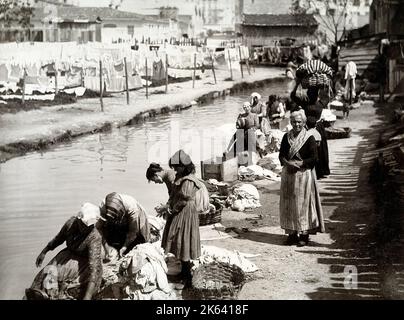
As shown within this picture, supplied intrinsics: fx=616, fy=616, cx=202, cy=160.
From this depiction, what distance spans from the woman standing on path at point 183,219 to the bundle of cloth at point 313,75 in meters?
4.34

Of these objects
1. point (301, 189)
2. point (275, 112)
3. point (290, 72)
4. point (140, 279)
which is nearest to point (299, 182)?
point (301, 189)

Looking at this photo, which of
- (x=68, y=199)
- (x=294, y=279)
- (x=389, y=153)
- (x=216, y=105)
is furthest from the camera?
(x=216, y=105)

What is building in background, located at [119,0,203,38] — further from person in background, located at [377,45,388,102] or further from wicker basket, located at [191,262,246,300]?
wicker basket, located at [191,262,246,300]

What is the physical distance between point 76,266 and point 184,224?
1040 mm

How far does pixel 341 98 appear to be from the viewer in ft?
64.0

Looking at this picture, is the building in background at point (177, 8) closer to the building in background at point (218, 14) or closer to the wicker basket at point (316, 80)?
the building in background at point (218, 14)

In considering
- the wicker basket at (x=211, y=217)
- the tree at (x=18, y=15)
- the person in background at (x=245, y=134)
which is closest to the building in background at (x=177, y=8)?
the tree at (x=18, y=15)

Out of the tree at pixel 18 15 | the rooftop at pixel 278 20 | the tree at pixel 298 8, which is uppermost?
the tree at pixel 298 8

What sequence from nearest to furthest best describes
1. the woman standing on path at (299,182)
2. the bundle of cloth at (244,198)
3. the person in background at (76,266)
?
the person in background at (76,266) < the woman standing on path at (299,182) < the bundle of cloth at (244,198)

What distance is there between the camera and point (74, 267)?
549 cm

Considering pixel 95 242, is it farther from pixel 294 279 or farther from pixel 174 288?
pixel 294 279

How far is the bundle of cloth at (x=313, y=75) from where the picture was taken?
9516mm
